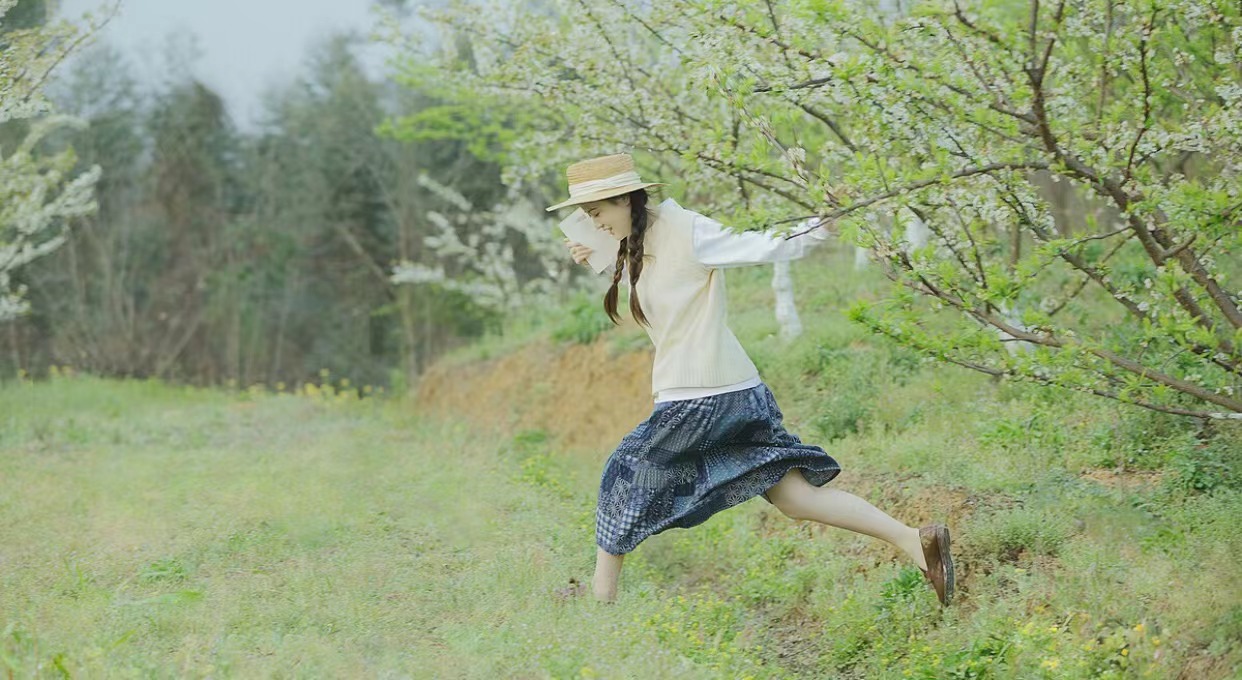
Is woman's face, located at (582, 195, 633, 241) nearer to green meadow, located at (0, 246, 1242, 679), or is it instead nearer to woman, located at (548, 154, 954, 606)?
woman, located at (548, 154, 954, 606)

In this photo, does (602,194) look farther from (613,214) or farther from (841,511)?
(841,511)

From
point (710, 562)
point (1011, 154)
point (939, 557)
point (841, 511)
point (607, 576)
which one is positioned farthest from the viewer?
point (710, 562)

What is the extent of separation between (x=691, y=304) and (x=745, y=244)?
375 mm

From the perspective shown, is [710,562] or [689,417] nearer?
[689,417]

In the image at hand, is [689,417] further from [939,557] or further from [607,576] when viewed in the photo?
[939,557]

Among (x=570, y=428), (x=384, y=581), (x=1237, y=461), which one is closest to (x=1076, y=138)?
(x=1237, y=461)

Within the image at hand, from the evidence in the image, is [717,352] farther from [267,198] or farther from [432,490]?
[267,198]

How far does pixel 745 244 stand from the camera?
4.83 meters

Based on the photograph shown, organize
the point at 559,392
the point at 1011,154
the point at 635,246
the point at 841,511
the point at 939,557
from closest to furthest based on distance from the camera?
the point at 1011,154
the point at 939,557
the point at 841,511
the point at 635,246
the point at 559,392

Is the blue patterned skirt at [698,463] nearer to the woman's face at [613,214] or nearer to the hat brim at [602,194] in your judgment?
the woman's face at [613,214]

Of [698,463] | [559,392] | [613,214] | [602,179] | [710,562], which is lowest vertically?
[710,562]

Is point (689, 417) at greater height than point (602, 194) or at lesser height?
lesser

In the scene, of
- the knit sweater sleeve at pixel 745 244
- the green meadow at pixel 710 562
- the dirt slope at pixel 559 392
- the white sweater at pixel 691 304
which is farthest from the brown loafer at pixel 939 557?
the dirt slope at pixel 559 392

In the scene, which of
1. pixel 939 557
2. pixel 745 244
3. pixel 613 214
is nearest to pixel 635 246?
pixel 613 214
